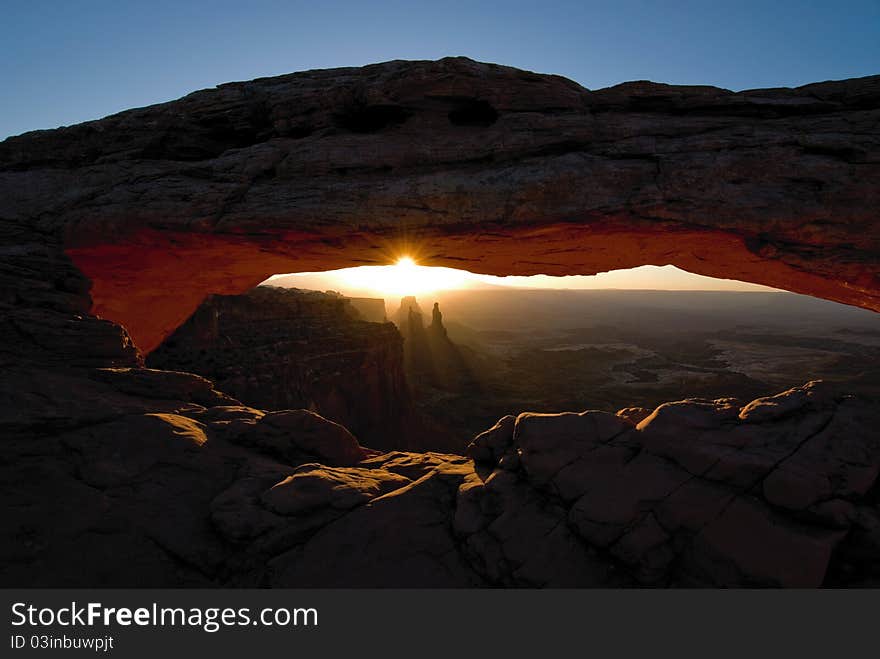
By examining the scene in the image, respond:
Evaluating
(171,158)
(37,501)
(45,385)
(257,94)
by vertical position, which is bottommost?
(37,501)

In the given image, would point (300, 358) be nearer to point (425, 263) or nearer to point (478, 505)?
point (425, 263)

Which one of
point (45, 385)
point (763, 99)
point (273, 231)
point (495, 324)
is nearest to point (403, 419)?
point (273, 231)

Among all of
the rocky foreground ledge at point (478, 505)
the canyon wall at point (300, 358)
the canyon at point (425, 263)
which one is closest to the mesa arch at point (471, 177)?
the canyon at point (425, 263)

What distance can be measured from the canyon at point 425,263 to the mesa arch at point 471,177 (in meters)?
0.06

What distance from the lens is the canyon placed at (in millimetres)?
4312

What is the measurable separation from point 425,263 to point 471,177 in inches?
119

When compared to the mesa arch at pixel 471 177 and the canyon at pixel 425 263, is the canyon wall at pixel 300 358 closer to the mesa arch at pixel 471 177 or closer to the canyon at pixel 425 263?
the canyon at pixel 425 263

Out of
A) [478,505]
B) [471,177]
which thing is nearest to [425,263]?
[471,177]

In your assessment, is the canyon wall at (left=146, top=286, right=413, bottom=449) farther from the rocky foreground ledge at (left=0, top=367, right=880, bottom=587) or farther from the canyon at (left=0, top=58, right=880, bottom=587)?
the rocky foreground ledge at (left=0, top=367, right=880, bottom=587)

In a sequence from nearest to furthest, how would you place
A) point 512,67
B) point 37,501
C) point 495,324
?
1. point 37,501
2. point 512,67
3. point 495,324

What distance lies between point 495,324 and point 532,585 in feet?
405

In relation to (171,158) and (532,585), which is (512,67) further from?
(532,585)

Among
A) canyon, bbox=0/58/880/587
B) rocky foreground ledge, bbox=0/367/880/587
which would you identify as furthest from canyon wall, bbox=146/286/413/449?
rocky foreground ledge, bbox=0/367/880/587
